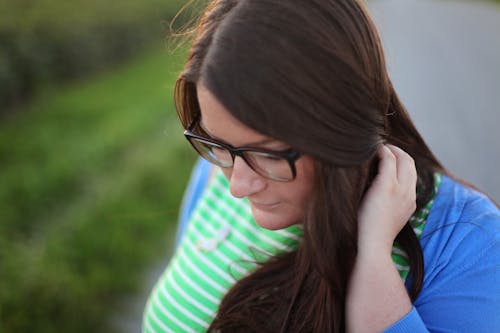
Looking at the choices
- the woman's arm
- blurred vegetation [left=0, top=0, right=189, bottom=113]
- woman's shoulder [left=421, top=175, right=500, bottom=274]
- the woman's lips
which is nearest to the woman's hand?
the woman's arm

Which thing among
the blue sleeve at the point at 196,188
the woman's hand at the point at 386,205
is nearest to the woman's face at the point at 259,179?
the woman's hand at the point at 386,205

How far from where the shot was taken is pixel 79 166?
425 cm

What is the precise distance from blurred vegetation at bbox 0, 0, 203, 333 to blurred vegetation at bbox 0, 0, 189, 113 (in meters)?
0.02

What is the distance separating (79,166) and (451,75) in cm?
361

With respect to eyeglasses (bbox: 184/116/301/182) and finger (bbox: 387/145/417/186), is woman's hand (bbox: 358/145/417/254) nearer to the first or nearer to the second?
finger (bbox: 387/145/417/186)

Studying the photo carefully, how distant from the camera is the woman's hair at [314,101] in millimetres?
1112

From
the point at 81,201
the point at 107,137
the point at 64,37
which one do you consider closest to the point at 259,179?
the point at 81,201

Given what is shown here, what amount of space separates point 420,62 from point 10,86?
3.98m

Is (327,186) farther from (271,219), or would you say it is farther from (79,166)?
(79,166)

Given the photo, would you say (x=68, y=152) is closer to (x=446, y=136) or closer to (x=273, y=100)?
(x=446, y=136)

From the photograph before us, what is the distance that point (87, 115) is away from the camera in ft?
17.6

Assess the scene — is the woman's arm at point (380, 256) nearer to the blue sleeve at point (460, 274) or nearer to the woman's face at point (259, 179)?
the blue sleeve at point (460, 274)

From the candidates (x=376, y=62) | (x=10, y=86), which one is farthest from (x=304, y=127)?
(x=10, y=86)

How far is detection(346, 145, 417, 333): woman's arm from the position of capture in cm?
128
